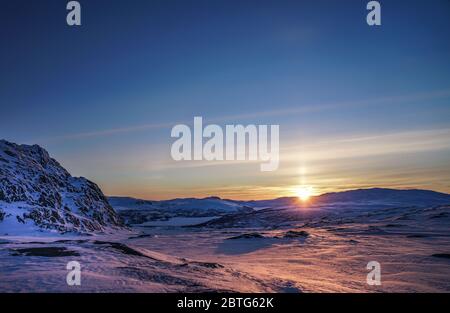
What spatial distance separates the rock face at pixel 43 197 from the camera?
1800 inches

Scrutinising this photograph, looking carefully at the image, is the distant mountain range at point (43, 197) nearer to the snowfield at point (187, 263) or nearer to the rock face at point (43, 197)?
the rock face at point (43, 197)

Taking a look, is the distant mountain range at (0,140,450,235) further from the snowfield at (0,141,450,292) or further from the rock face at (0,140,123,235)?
the snowfield at (0,141,450,292)

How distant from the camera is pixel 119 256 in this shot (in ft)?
68.4

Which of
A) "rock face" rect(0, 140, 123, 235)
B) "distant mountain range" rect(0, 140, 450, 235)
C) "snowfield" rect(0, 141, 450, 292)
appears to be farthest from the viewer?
"rock face" rect(0, 140, 123, 235)

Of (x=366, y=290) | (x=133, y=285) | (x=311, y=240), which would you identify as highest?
(x=133, y=285)

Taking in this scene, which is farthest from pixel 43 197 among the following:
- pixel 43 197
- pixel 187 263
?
pixel 187 263

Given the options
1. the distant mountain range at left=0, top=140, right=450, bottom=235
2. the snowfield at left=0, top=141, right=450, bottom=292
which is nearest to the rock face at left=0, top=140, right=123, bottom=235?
the distant mountain range at left=0, top=140, right=450, bottom=235

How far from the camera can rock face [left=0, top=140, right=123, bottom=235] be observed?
45.7m

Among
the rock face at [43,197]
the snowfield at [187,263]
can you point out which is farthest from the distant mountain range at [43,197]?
the snowfield at [187,263]

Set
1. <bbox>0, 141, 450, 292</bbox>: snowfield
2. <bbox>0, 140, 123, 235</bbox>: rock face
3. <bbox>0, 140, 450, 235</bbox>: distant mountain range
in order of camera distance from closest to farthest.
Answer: <bbox>0, 141, 450, 292</bbox>: snowfield, <bbox>0, 140, 450, 235</bbox>: distant mountain range, <bbox>0, 140, 123, 235</bbox>: rock face

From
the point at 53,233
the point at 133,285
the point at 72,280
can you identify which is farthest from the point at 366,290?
Result: the point at 53,233

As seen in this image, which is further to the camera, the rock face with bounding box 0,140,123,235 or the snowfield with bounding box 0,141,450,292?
the rock face with bounding box 0,140,123,235
